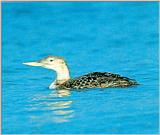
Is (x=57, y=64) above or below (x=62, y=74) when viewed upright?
above

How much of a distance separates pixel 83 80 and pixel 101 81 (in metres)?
0.30

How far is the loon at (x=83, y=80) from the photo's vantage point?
15383 millimetres

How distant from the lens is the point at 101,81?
607 inches

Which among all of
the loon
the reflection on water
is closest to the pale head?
the loon

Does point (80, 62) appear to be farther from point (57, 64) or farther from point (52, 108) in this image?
point (52, 108)

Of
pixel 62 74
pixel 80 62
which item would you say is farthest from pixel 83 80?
pixel 80 62

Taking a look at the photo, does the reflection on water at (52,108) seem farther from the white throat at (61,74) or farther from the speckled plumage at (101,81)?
the white throat at (61,74)

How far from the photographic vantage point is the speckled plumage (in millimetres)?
15367

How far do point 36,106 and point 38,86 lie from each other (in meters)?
1.81

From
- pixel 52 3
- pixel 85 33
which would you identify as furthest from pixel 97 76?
pixel 52 3

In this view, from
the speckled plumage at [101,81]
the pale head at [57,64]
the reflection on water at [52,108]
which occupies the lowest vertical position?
the reflection on water at [52,108]

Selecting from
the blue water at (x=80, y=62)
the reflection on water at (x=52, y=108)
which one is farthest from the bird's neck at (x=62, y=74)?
the reflection on water at (x=52, y=108)

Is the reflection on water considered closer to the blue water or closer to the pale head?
the blue water

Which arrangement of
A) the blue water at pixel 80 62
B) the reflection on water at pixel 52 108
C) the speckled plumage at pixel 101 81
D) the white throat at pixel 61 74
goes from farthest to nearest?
1. the white throat at pixel 61 74
2. the speckled plumage at pixel 101 81
3. the reflection on water at pixel 52 108
4. the blue water at pixel 80 62
